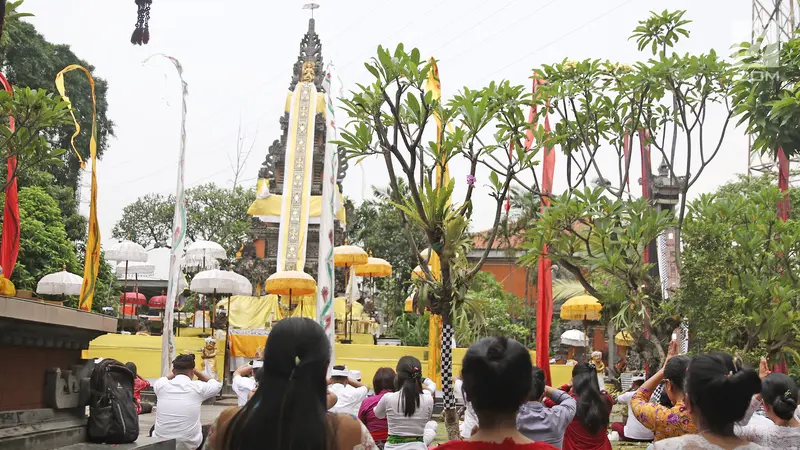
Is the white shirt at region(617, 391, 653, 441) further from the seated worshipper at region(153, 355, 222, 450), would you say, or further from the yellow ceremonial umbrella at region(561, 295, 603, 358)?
the yellow ceremonial umbrella at region(561, 295, 603, 358)

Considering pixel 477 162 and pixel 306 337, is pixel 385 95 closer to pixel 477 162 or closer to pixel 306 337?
pixel 477 162

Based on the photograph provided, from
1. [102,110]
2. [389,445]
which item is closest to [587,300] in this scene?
[389,445]

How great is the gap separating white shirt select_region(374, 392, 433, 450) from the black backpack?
169 centimetres

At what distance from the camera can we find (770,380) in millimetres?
4211

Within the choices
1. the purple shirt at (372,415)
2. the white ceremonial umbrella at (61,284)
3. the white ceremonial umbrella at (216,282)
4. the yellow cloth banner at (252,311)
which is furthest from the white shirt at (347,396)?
the yellow cloth banner at (252,311)

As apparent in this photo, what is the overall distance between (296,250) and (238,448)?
16629mm

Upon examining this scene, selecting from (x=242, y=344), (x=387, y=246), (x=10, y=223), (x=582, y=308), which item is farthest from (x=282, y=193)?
(x=10, y=223)

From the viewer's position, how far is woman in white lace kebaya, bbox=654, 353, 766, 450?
9.41 ft

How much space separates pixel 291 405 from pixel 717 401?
1491mm

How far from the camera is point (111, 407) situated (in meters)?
5.81

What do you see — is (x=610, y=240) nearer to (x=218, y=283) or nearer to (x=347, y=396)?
(x=347, y=396)

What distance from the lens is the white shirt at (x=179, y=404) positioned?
5.93 metres

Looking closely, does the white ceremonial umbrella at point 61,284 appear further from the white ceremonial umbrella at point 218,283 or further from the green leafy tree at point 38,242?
the white ceremonial umbrella at point 218,283

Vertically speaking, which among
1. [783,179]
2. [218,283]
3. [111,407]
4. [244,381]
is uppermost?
[783,179]
